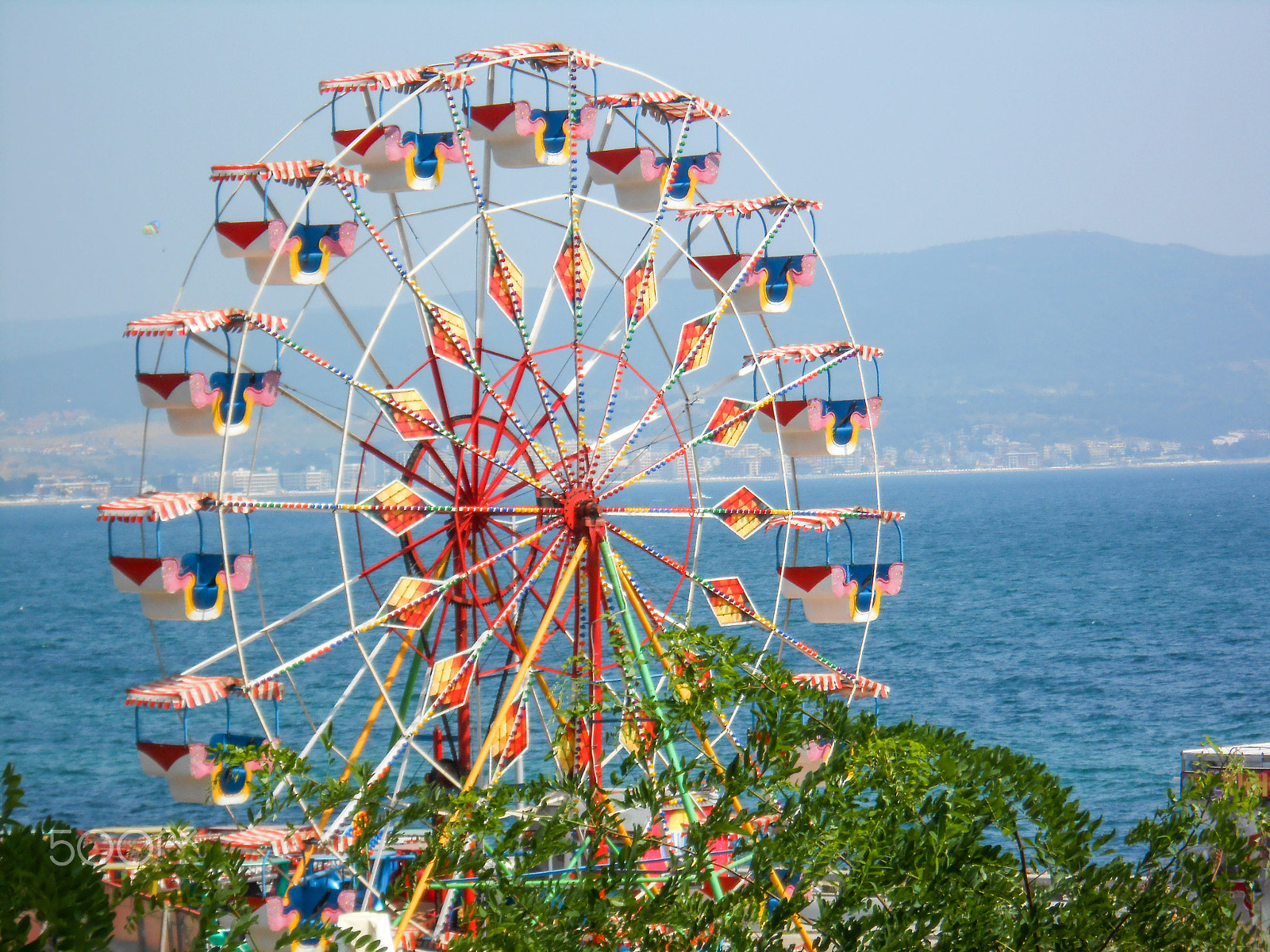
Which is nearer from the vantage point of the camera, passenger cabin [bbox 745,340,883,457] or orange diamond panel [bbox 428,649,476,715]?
orange diamond panel [bbox 428,649,476,715]

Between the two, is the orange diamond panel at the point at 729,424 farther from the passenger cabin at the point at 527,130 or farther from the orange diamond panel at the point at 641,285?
the passenger cabin at the point at 527,130

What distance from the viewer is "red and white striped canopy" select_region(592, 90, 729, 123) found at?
23.9m

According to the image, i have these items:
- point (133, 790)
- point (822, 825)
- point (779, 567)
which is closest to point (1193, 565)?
point (133, 790)

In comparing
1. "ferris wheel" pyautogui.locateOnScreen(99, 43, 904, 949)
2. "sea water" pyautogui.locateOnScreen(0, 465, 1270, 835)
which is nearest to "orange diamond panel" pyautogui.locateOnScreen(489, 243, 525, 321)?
"ferris wheel" pyautogui.locateOnScreen(99, 43, 904, 949)

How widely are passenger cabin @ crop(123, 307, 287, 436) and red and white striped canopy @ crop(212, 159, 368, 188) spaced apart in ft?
6.23

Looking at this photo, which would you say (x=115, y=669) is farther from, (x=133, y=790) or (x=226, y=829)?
(x=226, y=829)

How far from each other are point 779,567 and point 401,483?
5.94 m

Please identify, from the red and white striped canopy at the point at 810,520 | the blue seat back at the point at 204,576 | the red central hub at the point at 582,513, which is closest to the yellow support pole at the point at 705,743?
the red central hub at the point at 582,513

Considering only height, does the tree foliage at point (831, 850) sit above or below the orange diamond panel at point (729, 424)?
below

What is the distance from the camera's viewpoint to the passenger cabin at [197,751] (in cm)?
1861

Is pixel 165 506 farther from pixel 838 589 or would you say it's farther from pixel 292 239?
pixel 838 589

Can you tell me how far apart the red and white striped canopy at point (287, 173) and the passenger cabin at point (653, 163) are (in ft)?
14.7

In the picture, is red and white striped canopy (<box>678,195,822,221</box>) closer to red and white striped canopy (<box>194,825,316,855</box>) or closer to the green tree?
red and white striped canopy (<box>194,825,316,855</box>)

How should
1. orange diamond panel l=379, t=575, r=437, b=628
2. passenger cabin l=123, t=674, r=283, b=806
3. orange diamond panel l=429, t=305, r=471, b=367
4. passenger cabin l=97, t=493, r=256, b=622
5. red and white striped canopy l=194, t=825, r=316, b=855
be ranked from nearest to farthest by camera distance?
1. red and white striped canopy l=194, t=825, r=316, b=855
2. passenger cabin l=123, t=674, r=283, b=806
3. passenger cabin l=97, t=493, r=256, b=622
4. orange diamond panel l=379, t=575, r=437, b=628
5. orange diamond panel l=429, t=305, r=471, b=367
